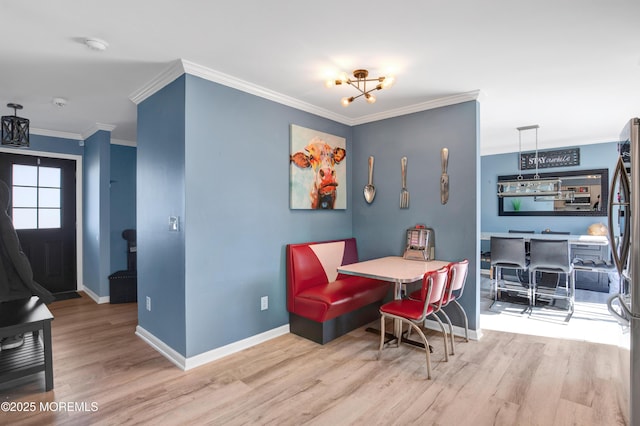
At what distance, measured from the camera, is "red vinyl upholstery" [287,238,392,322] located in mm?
3104

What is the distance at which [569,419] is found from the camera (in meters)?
2.01

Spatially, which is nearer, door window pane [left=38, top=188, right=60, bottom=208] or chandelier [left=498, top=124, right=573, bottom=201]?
door window pane [left=38, top=188, right=60, bottom=208]

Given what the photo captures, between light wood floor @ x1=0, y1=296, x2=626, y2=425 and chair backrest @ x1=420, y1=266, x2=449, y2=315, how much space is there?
575 millimetres

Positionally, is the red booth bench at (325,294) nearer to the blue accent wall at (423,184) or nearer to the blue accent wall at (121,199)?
the blue accent wall at (423,184)

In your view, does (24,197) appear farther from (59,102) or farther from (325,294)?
(325,294)

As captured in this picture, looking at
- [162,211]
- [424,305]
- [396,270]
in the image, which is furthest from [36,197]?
[424,305]

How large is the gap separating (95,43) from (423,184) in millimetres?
3105

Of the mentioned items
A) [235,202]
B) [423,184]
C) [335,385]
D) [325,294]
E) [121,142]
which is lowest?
[335,385]

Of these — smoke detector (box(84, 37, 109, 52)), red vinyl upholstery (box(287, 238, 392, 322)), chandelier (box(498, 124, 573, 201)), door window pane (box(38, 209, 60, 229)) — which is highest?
smoke detector (box(84, 37, 109, 52))

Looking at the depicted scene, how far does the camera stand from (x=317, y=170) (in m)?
3.77

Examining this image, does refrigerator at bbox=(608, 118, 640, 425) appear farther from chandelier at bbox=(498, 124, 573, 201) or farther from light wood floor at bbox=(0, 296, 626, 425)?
chandelier at bbox=(498, 124, 573, 201)

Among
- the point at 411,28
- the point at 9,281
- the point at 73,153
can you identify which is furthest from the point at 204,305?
the point at 73,153

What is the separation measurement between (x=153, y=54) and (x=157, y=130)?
2.43ft

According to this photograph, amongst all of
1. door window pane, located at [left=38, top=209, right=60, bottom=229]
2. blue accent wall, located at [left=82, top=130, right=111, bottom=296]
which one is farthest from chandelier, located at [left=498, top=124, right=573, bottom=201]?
door window pane, located at [left=38, top=209, right=60, bottom=229]
